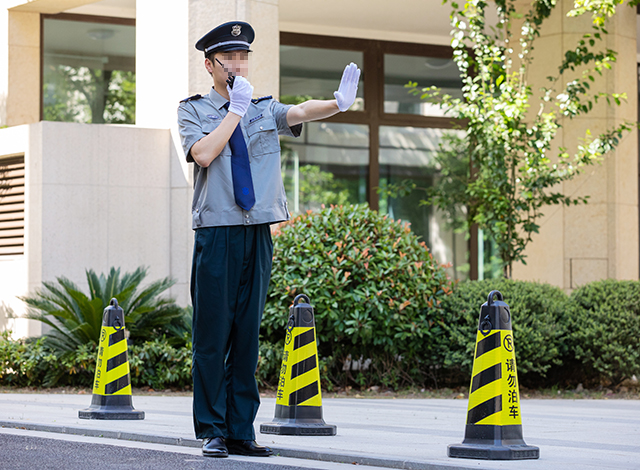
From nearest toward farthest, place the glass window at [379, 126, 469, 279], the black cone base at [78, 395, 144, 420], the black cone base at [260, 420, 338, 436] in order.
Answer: the black cone base at [260, 420, 338, 436], the black cone base at [78, 395, 144, 420], the glass window at [379, 126, 469, 279]

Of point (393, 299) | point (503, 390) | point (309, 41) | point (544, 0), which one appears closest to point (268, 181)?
point (503, 390)

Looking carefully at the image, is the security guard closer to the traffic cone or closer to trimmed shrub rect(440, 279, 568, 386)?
the traffic cone

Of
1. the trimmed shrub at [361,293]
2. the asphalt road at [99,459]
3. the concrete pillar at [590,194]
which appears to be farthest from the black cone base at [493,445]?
the concrete pillar at [590,194]

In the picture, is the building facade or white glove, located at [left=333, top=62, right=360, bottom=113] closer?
white glove, located at [left=333, top=62, right=360, bottom=113]

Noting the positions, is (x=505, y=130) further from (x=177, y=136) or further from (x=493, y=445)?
(x=493, y=445)

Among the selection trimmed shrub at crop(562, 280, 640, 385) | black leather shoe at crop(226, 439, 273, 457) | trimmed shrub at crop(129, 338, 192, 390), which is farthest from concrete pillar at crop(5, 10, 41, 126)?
black leather shoe at crop(226, 439, 273, 457)

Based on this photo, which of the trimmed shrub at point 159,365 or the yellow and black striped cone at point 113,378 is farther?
the trimmed shrub at point 159,365

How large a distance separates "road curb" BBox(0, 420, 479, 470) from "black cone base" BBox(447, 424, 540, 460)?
10.7 inches

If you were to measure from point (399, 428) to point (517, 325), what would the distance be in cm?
358

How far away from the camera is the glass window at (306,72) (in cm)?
1614

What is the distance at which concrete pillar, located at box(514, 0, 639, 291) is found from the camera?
13.5 meters

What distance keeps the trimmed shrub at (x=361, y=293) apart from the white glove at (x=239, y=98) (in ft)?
16.2

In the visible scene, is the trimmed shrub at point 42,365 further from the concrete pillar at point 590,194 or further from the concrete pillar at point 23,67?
the concrete pillar at point 590,194

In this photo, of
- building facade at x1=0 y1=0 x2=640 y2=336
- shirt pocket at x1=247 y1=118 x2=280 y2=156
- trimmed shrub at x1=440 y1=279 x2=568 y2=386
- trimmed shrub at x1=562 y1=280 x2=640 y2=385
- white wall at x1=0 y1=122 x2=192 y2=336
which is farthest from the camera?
building facade at x1=0 y1=0 x2=640 y2=336
